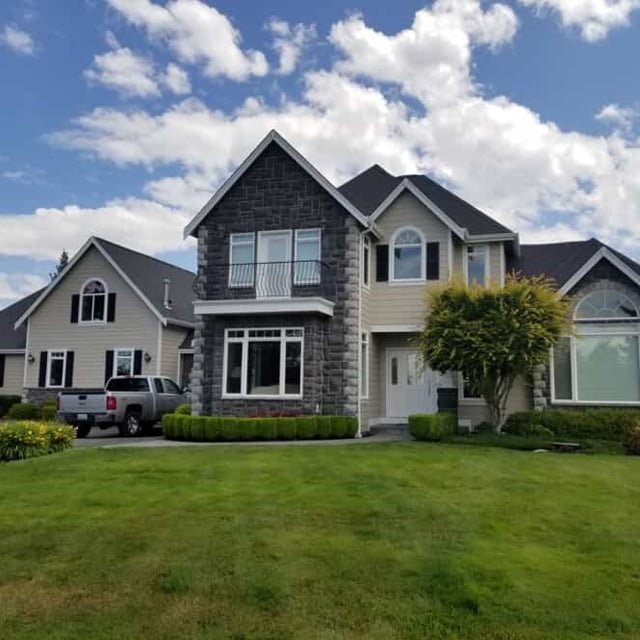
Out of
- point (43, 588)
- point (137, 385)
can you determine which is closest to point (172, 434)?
point (137, 385)

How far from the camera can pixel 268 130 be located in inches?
748

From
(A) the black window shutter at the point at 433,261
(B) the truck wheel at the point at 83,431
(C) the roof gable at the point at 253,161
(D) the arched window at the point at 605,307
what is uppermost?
(C) the roof gable at the point at 253,161

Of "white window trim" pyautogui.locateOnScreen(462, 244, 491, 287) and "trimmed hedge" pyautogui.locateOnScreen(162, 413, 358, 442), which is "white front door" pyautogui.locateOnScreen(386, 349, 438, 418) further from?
"trimmed hedge" pyautogui.locateOnScreen(162, 413, 358, 442)

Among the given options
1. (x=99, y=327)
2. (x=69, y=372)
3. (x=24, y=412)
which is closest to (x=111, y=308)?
(x=99, y=327)

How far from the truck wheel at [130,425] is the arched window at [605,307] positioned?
514 inches

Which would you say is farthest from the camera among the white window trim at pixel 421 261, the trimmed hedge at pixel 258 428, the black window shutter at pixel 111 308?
the black window shutter at pixel 111 308

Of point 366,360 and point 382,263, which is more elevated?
point 382,263

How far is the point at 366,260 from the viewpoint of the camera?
1916 cm

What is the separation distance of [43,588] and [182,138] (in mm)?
14360

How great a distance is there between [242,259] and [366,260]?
11.7 feet

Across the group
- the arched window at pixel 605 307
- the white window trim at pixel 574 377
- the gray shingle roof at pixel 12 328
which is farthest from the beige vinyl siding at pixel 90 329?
the arched window at pixel 605 307

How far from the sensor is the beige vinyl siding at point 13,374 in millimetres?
29406

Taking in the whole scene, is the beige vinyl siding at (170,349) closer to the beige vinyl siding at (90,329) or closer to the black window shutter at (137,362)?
the beige vinyl siding at (90,329)

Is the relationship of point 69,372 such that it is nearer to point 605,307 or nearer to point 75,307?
point 75,307
